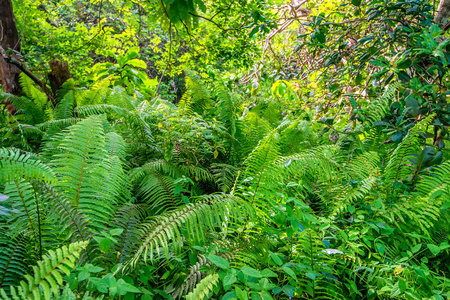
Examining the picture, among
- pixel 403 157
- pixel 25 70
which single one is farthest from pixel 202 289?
pixel 25 70

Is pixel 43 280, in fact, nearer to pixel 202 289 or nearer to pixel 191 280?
pixel 202 289

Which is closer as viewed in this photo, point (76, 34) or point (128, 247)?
point (128, 247)

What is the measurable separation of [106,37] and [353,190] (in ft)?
14.8

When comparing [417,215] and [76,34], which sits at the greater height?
[76,34]

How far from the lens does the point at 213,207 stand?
128 centimetres

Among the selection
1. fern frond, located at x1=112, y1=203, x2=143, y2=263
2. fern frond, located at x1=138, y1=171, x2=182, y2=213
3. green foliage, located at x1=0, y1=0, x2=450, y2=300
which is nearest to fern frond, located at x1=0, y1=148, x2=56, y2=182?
green foliage, located at x1=0, y1=0, x2=450, y2=300

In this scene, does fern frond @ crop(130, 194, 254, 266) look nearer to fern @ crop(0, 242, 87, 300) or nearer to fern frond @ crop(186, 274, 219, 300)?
fern frond @ crop(186, 274, 219, 300)

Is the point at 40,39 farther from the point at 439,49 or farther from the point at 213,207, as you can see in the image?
the point at 439,49

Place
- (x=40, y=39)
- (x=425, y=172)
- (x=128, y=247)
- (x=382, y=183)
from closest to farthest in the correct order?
(x=128, y=247)
(x=382, y=183)
(x=425, y=172)
(x=40, y=39)

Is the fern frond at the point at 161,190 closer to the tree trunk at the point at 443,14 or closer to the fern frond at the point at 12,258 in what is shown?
the fern frond at the point at 12,258

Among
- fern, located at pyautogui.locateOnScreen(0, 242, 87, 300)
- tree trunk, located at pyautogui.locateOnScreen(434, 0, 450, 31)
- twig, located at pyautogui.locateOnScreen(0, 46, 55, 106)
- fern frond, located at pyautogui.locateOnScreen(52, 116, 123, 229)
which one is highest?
twig, located at pyautogui.locateOnScreen(0, 46, 55, 106)

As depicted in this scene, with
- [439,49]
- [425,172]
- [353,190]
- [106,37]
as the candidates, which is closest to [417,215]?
[353,190]

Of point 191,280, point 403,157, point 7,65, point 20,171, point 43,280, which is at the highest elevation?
point 7,65

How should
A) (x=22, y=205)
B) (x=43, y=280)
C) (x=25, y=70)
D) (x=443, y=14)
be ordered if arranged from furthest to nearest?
(x=25, y=70), (x=443, y=14), (x=22, y=205), (x=43, y=280)
